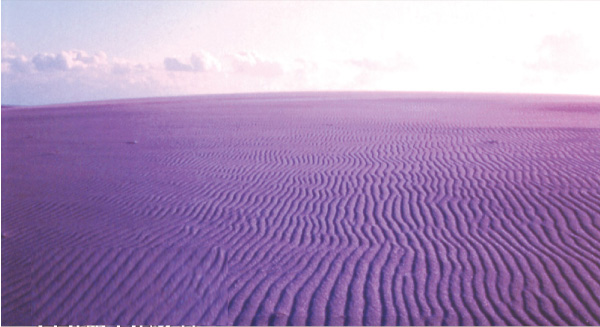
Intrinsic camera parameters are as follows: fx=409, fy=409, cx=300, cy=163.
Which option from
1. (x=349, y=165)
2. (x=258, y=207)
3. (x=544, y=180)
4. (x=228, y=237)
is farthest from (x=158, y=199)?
(x=544, y=180)

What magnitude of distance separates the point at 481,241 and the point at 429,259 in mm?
983

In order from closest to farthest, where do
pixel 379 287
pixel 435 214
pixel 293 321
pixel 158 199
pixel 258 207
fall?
pixel 293 321 < pixel 379 287 < pixel 435 214 < pixel 258 207 < pixel 158 199

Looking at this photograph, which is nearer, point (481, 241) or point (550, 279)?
point (550, 279)

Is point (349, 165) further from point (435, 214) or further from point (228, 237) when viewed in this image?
point (228, 237)

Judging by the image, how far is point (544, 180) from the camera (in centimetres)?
816

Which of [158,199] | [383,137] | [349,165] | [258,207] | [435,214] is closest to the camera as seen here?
[435,214]


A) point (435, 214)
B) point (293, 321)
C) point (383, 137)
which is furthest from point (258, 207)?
point (383, 137)

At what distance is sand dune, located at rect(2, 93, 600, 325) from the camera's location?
13.9 ft

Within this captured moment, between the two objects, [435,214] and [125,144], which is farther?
[125,144]

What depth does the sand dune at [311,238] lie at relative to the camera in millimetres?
4238

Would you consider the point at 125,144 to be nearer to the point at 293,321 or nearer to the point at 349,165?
the point at 349,165

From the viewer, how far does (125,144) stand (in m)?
14.8

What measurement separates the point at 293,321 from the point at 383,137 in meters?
11.1

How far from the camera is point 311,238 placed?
19.5 feet
